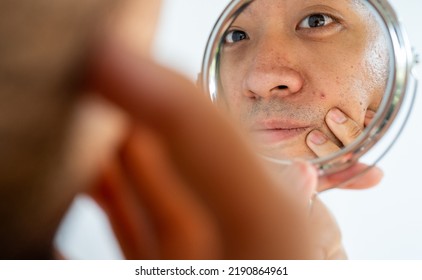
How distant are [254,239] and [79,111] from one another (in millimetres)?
165

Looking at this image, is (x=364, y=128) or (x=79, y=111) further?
(x=364, y=128)

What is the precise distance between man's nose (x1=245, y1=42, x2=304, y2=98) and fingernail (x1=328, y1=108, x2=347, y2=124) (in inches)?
2.4

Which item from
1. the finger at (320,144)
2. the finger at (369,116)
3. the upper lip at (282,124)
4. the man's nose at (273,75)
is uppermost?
the man's nose at (273,75)

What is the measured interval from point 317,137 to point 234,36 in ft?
0.63

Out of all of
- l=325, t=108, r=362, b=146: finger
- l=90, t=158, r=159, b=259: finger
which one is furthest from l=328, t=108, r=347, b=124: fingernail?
l=90, t=158, r=159, b=259: finger

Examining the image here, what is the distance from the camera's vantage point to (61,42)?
1.20 ft

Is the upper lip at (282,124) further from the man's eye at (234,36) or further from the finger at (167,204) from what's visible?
the finger at (167,204)

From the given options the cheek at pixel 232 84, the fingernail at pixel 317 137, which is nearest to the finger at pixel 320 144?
the fingernail at pixel 317 137

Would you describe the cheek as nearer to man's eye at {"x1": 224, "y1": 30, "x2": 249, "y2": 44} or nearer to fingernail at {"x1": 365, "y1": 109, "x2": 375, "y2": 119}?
man's eye at {"x1": 224, "y1": 30, "x2": 249, "y2": 44}

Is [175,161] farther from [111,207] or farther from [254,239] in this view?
[111,207]

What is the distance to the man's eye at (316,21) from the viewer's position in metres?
0.85
